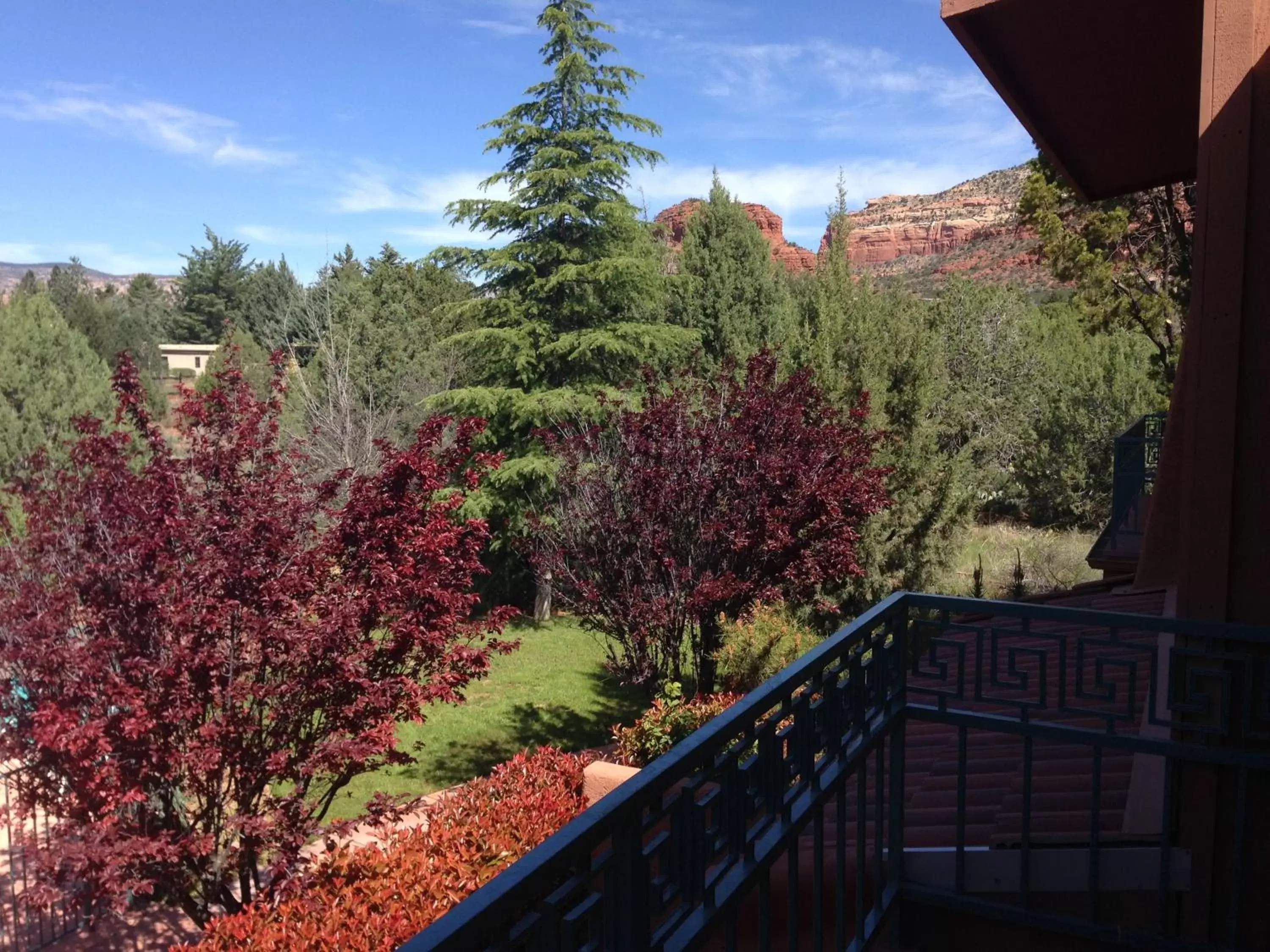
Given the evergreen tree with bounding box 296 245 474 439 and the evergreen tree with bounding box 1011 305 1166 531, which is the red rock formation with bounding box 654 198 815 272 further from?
the evergreen tree with bounding box 1011 305 1166 531

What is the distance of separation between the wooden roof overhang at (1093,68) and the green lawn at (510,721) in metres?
7.47

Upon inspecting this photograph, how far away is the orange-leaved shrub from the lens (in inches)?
285

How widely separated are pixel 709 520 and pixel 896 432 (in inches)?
316

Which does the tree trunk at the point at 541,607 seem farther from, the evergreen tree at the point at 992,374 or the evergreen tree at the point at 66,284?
the evergreen tree at the point at 66,284

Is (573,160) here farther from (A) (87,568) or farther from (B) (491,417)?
(A) (87,568)

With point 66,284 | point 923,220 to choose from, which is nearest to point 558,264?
point 66,284

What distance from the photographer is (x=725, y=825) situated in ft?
6.33

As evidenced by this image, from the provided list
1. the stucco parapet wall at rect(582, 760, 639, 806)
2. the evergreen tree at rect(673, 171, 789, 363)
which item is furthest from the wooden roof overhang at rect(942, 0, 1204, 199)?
the evergreen tree at rect(673, 171, 789, 363)

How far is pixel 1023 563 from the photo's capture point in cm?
1695

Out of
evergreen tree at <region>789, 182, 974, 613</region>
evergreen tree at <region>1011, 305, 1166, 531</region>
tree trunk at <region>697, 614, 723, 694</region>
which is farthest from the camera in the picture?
evergreen tree at <region>1011, 305, 1166, 531</region>

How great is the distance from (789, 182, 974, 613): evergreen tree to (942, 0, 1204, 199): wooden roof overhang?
9.43 m

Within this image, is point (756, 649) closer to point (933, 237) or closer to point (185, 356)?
point (185, 356)

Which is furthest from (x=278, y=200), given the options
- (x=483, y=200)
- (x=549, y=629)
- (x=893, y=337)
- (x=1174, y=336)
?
(x=1174, y=336)

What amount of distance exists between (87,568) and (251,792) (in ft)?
5.42
